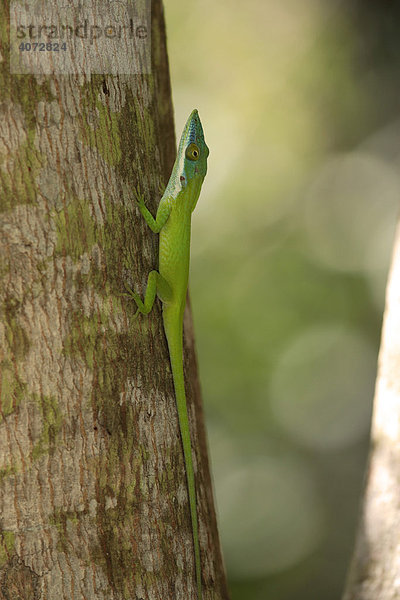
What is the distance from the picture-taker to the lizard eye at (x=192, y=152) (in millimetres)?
2492

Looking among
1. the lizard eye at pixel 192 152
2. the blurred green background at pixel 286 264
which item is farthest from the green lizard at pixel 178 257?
the blurred green background at pixel 286 264

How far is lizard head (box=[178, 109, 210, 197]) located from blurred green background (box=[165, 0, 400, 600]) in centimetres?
562

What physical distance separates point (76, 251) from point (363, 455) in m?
7.69

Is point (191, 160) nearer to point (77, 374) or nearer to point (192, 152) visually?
point (192, 152)

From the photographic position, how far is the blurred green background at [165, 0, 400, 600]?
8125 mm

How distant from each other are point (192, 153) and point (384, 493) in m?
1.58

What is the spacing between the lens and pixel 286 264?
8.27 meters

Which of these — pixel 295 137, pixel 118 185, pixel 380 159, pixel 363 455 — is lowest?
pixel 363 455

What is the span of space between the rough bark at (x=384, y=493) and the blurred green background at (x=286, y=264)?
5.43 meters

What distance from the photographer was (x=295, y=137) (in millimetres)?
8352

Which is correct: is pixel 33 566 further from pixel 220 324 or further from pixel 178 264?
pixel 220 324

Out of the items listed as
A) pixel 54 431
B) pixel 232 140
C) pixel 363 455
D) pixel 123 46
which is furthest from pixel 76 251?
pixel 363 455

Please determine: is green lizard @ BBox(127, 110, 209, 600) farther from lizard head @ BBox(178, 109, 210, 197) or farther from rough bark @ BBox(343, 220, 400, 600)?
rough bark @ BBox(343, 220, 400, 600)

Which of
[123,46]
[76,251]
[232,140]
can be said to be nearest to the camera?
[76,251]
